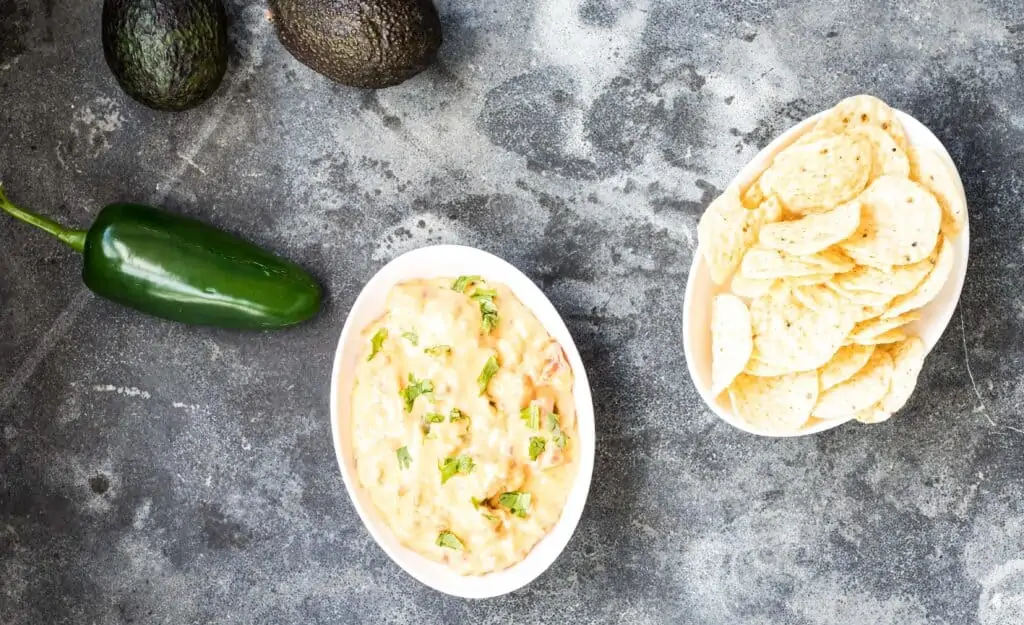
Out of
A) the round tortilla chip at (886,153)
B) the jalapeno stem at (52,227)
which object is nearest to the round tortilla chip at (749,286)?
the round tortilla chip at (886,153)

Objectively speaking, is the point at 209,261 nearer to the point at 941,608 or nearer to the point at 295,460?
the point at 295,460

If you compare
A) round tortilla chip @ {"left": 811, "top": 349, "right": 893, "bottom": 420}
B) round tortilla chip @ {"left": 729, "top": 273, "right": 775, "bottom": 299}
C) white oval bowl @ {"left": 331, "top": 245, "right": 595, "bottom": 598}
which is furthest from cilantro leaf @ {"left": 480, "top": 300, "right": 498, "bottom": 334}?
round tortilla chip @ {"left": 811, "top": 349, "right": 893, "bottom": 420}

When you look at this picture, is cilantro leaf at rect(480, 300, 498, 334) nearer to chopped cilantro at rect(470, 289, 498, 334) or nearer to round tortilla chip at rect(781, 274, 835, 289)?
chopped cilantro at rect(470, 289, 498, 334)

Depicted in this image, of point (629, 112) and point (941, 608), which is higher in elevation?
point (629, 112)

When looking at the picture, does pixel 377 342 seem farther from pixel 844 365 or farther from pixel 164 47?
pixel 844 365

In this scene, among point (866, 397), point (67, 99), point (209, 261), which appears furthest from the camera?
point (67, 99)

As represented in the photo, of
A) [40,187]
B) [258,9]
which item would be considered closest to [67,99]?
[40,187]

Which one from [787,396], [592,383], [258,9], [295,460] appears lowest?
[295,460]
